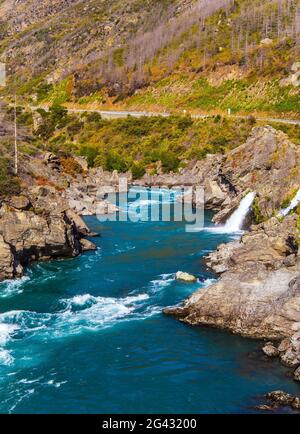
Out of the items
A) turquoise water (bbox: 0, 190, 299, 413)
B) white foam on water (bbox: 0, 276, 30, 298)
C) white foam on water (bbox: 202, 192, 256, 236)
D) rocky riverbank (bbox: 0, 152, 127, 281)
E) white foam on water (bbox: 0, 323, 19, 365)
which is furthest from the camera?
white foam on water (bbox: 202, 192, 256, 236)

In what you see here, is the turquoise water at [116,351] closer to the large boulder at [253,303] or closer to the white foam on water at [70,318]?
the white foam on water at [70,318]

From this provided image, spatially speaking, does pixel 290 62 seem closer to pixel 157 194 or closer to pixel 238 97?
pixel 238 97

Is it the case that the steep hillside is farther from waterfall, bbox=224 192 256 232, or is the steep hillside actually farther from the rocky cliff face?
the rocky cliff face

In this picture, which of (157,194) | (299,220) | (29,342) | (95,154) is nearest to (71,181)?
(157,194)

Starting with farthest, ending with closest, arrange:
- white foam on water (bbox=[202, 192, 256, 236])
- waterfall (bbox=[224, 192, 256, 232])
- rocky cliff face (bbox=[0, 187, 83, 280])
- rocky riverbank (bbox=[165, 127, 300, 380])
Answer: waterfall (bbox=[224, 192, 256, 232]) < white foam on water (bbox=[202, 192, 256, 236]) < rocky cliff face (bbox=[0, 187, 83, 280]) < rocky riverbank (bbox=[165, 127, 300, 380])

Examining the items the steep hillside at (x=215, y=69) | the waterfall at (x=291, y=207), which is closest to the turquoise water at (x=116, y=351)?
the waterfall at (x=291, y=207)

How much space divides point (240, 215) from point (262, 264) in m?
23.0

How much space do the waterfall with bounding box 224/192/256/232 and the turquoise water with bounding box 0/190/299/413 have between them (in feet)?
52.5

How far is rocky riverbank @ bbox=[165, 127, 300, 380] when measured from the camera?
126 feet

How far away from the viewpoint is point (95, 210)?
8050 centimetres

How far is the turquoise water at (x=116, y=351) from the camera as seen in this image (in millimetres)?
30984

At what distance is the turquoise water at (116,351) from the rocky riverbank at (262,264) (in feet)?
5.08

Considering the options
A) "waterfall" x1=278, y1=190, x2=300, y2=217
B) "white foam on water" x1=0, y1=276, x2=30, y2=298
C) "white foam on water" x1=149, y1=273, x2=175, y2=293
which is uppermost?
"waterfall" x1=278, y1=190, x2=300, y2=217

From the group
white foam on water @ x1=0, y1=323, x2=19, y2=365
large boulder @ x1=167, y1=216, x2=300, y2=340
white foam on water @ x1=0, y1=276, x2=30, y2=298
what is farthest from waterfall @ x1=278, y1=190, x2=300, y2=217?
white foam on water @ x1=0, y1=323, x2=19, y2=365
